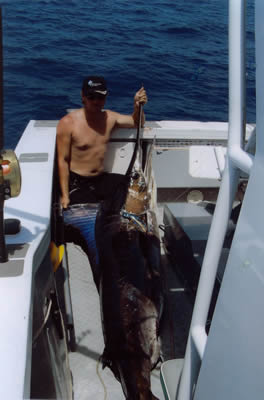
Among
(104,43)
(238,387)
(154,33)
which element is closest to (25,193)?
(238,387)

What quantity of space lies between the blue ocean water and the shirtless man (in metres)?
3.73

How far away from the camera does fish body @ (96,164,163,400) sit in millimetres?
2248

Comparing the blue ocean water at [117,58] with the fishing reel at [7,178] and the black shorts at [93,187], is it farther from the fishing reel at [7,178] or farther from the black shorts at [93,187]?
the fishing reel at [7,178]

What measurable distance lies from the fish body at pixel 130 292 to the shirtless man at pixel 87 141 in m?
0.34

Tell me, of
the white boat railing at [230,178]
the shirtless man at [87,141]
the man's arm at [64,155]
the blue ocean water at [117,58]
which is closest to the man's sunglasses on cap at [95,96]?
the shirtless man at [87,141]

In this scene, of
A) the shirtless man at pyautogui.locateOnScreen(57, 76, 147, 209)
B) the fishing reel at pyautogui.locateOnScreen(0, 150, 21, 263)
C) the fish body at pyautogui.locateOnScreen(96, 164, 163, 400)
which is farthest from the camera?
the shirtless man at pyautogui.locateOnScreen(57, 76, 147, 209)

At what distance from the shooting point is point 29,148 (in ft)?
10.4

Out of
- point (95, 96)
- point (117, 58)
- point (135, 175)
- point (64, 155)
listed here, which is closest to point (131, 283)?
point (135, 175)

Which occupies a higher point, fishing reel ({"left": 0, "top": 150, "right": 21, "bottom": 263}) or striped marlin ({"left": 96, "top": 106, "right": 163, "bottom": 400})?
fishing reel ({"left": 0, "top": 150, "right": 21, "bottom": 263})

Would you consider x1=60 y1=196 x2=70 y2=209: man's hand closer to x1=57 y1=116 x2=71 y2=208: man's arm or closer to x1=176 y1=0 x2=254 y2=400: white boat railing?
x1=57 y1=116 x2=71 y2=208: man's arm

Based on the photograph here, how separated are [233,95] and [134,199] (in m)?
2.33

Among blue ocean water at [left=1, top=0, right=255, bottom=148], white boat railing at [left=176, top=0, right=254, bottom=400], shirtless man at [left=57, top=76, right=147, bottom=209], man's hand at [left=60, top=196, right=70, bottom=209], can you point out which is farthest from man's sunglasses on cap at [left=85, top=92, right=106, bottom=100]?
blue ocean water at [left=1, top=0, right=255, bottom=148]

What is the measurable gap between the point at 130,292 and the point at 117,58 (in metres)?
9.45

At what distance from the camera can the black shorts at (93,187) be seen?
3537 millimetres
